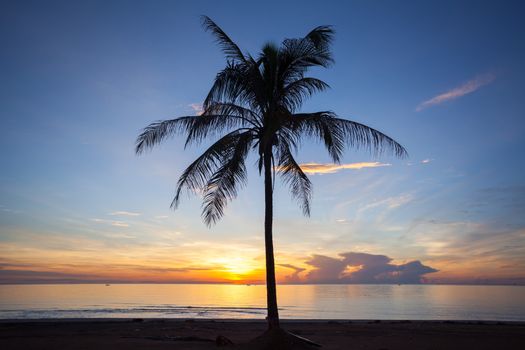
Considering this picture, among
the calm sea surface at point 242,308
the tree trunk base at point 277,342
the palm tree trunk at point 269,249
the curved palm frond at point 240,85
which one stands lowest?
the calm sea surface at point 242,308

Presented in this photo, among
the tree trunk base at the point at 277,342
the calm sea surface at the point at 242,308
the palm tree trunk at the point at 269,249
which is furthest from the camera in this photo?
the calm sea surface at the point at 242,308

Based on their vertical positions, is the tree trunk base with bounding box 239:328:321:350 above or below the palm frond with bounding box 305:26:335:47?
below

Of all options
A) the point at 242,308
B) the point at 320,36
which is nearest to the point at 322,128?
the point at 320,36

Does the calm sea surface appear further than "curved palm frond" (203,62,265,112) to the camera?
Yes

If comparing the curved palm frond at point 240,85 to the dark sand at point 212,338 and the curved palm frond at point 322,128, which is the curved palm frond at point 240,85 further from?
the dark sand at point 212,338

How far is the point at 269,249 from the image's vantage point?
468 inches

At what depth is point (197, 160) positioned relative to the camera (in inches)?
511

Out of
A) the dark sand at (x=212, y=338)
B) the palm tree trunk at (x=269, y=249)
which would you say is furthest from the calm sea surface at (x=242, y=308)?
the palm tree trunk at (x=269, y=249)

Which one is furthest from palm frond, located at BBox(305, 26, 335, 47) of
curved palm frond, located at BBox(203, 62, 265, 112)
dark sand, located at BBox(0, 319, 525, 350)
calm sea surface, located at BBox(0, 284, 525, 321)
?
calm sea surface, located at BBox(0, 284, 525, 321)

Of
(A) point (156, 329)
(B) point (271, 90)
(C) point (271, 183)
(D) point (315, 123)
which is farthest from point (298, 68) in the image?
(A) point (156, 329)

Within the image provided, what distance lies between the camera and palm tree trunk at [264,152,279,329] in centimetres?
1150

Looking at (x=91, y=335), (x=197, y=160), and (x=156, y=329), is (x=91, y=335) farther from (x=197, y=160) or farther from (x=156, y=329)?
(x=197, y=160)

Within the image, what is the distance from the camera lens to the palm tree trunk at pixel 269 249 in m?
11.5

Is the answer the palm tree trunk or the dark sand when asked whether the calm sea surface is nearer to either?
the dark sand
